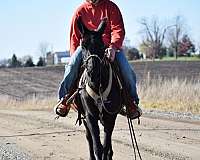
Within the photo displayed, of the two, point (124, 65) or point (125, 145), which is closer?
point (124, 65)

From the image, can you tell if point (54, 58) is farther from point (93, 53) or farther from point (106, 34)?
point (93, 53)

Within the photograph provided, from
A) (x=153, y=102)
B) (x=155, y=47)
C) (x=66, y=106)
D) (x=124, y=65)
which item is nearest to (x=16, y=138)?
(x=66, y=106)

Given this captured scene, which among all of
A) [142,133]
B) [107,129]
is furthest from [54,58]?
[107,129]

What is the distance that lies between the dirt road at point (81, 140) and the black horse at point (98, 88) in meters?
2.17

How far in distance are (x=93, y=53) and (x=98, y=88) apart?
1.75ft

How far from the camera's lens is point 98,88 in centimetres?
672

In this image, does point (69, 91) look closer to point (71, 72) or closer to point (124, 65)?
point (71, 72)

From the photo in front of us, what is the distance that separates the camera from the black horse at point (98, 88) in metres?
6.50

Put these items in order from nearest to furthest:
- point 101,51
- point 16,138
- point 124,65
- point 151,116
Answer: point 101,51 → point 124,65 → point 16,138 → point 151,116

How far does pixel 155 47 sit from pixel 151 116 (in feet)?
376

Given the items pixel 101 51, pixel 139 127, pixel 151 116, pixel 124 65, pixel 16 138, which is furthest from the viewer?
pixel 151 116

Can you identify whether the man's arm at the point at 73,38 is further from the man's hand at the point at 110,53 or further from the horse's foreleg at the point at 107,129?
the horse's foreleg at the point at 107,129

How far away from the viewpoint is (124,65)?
7430mm

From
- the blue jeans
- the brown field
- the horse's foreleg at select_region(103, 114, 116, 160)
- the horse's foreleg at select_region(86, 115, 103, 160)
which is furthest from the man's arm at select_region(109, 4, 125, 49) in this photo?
the brown field
